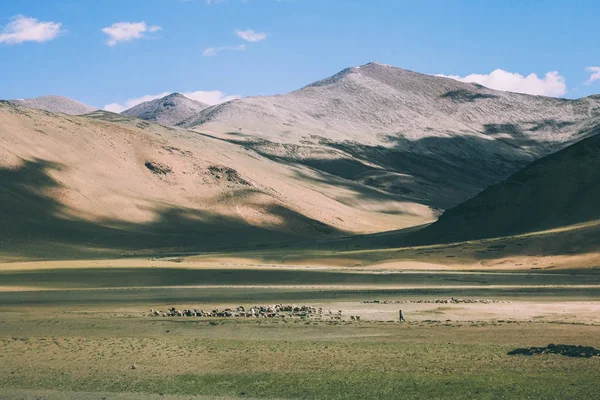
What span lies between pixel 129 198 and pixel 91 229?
71.4 ft

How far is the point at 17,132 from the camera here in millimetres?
160875

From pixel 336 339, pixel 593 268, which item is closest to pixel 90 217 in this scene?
pixel 593 268

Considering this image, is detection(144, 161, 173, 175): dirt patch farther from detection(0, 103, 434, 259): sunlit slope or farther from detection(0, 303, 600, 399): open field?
detection(0, 303, 600, 399): open field

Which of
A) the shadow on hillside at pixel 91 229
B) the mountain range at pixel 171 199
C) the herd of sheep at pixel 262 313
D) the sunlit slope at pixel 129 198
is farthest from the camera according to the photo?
Answer: the sunlit slope at pixel 129 198

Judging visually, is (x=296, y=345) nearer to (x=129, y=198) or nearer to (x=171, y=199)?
(x=129, y=198)

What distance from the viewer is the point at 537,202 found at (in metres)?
119

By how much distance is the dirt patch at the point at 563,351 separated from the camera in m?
27.6

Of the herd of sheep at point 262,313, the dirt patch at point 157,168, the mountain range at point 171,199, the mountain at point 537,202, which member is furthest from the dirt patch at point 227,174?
the herd of sheep at point 262,313

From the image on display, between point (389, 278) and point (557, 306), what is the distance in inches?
1255

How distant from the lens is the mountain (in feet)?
368

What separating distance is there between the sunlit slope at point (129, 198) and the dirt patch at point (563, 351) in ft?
288

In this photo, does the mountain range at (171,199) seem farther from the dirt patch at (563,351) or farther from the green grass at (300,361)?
the dirt patch at (563,351)

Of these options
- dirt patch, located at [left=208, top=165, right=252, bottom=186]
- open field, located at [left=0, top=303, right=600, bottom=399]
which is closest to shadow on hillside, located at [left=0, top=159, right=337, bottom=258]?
dirt patch, located at [left=208, top=165, right=252, bottom=186]

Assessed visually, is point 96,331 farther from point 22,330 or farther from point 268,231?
point 268,231
